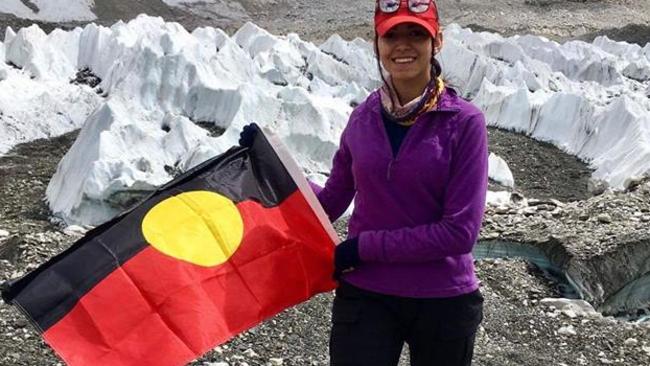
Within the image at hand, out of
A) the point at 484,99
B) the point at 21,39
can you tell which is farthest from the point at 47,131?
the point at 484,99

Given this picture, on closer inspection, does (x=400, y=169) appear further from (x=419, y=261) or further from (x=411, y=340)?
(x=411, y=340)

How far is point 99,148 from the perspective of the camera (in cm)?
599

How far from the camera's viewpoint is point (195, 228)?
2.10 meters

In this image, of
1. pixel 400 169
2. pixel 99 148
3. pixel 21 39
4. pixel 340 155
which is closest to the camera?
pixel 400 169

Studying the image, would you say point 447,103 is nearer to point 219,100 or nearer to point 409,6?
point 409,6

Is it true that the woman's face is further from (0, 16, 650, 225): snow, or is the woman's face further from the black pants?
(0, 16, 650, 225): snow

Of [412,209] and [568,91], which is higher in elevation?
[412,209]

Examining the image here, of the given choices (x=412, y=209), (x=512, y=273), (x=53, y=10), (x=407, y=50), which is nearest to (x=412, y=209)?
(x=412, y=209)

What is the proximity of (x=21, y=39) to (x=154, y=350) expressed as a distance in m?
7.81

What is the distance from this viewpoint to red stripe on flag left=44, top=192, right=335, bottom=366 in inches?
78.0

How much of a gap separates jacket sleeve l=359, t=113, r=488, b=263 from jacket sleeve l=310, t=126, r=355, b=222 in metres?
0.26

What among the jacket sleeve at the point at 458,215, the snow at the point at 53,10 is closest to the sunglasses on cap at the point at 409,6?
the jacket sleeve at the point at 458,215

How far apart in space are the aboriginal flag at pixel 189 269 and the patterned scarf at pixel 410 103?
34 centimetres

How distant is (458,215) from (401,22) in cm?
44
